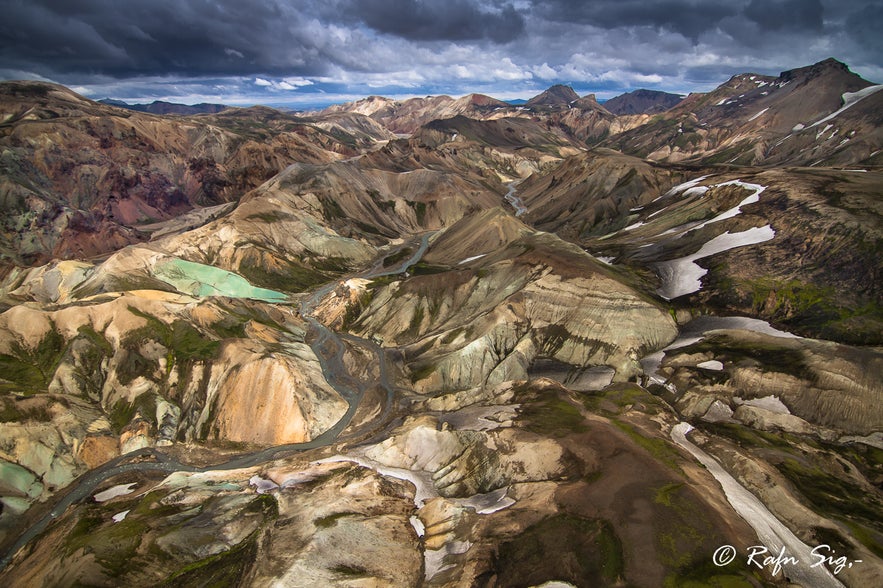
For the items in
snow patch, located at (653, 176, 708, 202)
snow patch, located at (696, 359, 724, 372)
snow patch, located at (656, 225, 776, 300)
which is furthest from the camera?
snow patch, located at (653, 176, 708, 202)

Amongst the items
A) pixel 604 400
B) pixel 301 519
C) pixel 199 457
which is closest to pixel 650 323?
pixel 604 400

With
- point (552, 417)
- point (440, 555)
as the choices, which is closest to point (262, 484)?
point (440, 555)

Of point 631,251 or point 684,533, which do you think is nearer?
point 684,533

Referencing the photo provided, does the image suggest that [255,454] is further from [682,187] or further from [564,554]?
[682,187]

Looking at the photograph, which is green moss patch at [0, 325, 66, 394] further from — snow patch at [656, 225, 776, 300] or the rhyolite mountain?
snow patch at [656, 225, 776, 300]

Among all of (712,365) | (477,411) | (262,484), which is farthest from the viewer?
(712,365)

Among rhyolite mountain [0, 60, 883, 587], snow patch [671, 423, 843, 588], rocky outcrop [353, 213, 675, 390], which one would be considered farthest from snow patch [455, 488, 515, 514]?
rocky outcrop [353, 213, 675, 390]

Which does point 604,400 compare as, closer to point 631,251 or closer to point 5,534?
point 631,251

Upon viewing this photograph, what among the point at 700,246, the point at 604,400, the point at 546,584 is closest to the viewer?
the point at 546,584
